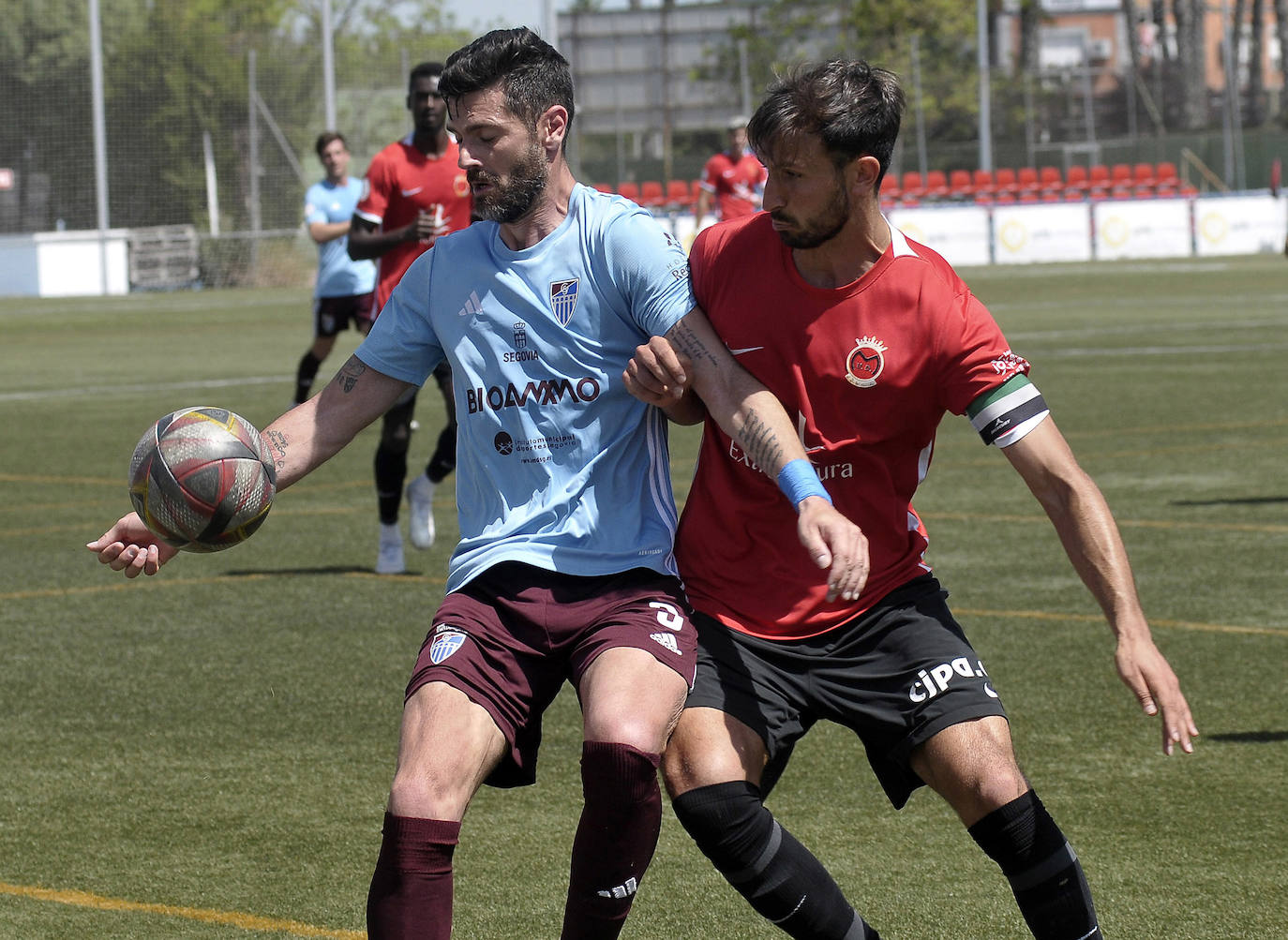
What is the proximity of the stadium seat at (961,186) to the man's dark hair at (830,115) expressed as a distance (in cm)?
4897

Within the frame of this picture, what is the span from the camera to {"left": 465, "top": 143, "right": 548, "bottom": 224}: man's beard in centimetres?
442

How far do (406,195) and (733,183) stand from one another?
12928 millimetres

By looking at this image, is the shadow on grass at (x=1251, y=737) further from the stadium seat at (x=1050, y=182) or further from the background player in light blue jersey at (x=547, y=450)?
the stadium seat at (x=1050, y=182)

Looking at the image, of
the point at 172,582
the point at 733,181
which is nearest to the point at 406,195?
the point at 172,582

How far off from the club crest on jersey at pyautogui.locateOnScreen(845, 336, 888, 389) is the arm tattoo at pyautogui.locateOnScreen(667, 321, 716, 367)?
300 millimetres

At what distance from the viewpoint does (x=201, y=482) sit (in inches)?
171

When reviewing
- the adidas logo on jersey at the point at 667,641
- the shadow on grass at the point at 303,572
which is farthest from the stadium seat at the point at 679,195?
the adidas logo on jersey at the point at 667,641

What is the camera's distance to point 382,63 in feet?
159

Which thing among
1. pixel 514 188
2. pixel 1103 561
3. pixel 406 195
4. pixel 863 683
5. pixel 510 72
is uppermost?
pixel 406 195

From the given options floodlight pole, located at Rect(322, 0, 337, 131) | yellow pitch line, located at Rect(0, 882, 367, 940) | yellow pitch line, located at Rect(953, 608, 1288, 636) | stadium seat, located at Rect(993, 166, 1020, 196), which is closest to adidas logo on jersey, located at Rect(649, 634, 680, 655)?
yellow pitch line, located at Rect(0, 882, 367, 940)

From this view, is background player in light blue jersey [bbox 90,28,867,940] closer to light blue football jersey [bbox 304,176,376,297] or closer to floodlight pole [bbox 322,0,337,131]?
light blue football jersey [bbox 304,176,376,297]

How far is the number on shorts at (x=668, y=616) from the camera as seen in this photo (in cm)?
429

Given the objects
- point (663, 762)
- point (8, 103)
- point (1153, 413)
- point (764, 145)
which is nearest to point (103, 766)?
point (663, 762)

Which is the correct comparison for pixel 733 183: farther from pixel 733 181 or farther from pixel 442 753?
pixel 442 753
